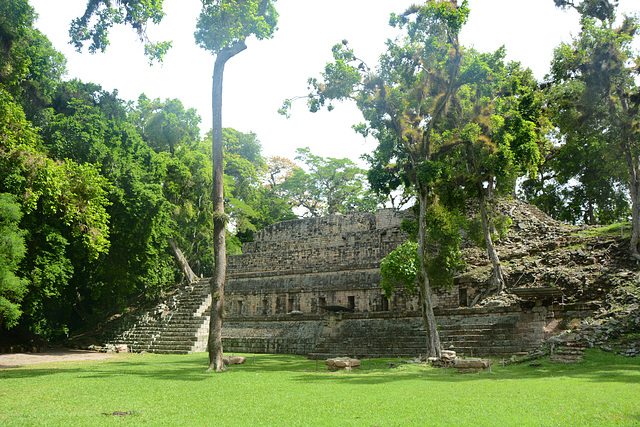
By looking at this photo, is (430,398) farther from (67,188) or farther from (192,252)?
(192,252)

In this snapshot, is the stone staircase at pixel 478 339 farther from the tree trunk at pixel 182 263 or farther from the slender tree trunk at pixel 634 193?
the tree trunk at pixel 182 263

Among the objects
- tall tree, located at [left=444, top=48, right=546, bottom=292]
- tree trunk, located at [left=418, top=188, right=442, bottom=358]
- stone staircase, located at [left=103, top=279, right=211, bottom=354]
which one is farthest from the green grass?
stone staircase, located at [left=103, top=279, right=211, bottom=354]

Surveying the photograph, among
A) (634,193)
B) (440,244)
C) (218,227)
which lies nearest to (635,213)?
(634,193)

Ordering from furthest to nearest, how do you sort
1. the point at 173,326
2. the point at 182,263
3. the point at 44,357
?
1. the point at 182,263
2. the point at 173,326
3. the point at 44,357

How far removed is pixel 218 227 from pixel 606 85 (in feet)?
48.8

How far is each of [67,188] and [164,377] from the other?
8223 mm

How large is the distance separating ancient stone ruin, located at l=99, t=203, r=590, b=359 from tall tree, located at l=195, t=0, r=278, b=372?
6011 mm

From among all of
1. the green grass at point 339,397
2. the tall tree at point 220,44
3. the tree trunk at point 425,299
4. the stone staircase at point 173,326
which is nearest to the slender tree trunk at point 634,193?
the green grass at point 339,397

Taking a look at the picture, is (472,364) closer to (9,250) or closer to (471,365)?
(471,365)

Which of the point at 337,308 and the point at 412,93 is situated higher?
the point at 412,93

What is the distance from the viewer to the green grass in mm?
6082

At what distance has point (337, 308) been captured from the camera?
65.3 feet

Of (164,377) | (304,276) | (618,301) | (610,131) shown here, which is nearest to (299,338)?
(304,276)

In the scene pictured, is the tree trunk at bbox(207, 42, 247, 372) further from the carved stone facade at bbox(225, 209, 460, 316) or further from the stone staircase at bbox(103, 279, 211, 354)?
the stone staircase at bbox(103, 279, 211, 354)
